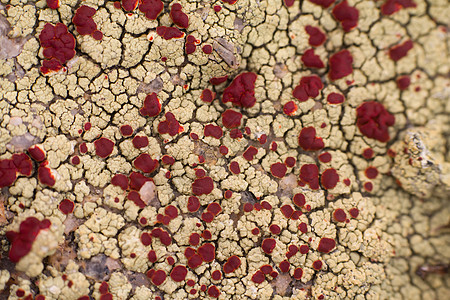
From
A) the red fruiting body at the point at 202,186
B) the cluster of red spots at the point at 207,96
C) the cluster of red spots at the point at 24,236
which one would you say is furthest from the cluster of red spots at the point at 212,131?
the cluster of red spots at the point at 24,236

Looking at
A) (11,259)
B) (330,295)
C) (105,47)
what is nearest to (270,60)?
(105,47)

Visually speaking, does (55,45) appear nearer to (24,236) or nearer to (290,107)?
(24,236)

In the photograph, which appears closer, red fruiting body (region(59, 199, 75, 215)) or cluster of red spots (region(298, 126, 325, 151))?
red fruiting body (region(59, 199, 75, 215))

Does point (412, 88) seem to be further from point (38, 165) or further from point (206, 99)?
point (38, 165)

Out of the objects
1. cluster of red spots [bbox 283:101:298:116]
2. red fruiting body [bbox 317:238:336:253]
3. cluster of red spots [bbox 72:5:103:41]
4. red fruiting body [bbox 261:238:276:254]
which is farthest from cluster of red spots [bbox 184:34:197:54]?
red fruiting body [bbox 317:238:336:253]

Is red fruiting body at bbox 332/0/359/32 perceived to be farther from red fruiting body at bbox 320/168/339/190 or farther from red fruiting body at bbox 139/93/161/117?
red fruiting body at bbox 139/93/161/117

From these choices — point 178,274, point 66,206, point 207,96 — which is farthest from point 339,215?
point 66,206

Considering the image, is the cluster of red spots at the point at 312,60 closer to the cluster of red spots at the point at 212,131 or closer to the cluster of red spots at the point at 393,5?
the cluster of red spots at the point at 393,5
